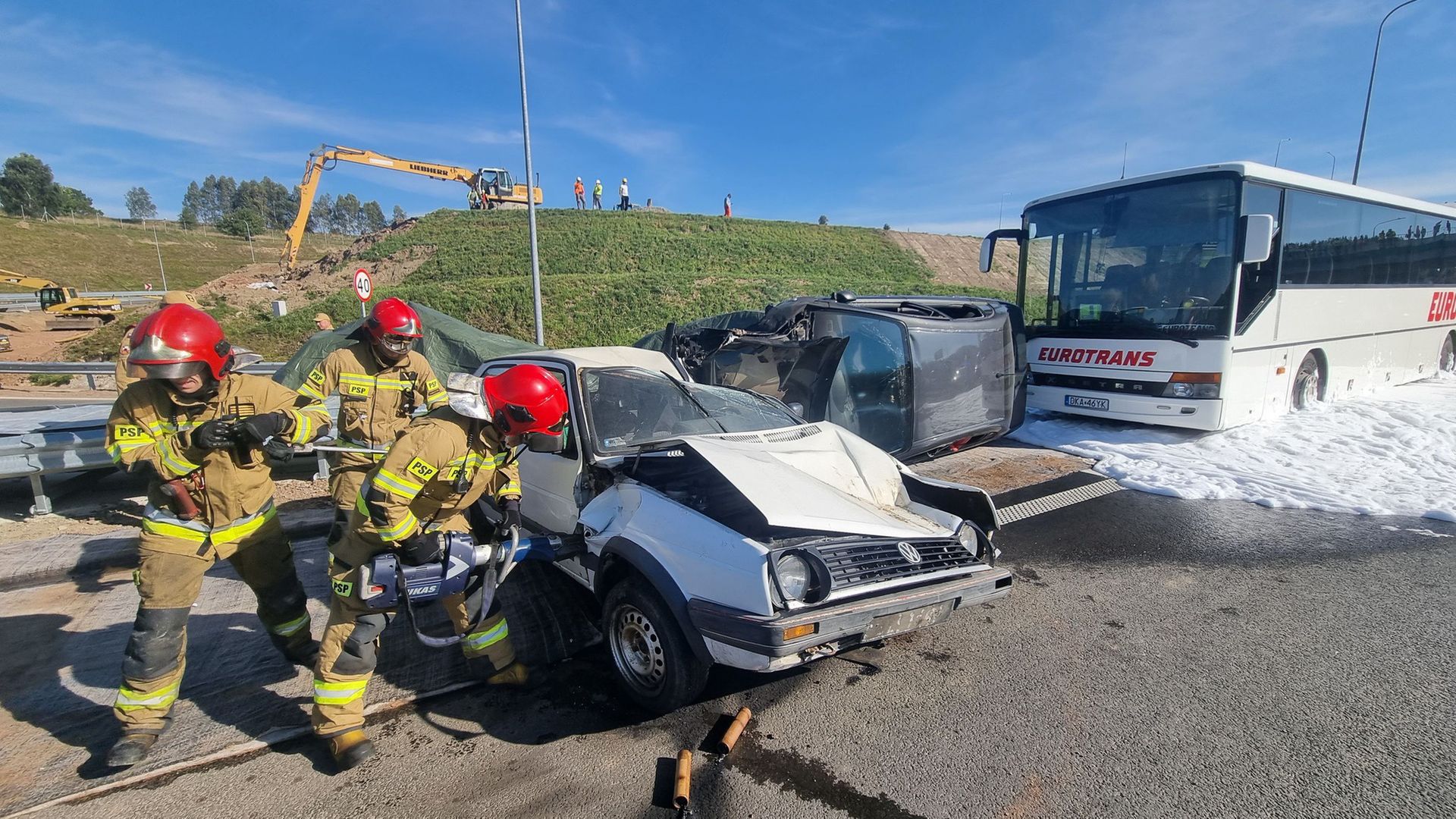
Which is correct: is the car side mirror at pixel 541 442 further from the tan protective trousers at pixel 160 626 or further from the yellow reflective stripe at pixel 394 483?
the tan protective trousers at pixel 160 626

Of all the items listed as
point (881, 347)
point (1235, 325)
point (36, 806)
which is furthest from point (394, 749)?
point (1235, 325)

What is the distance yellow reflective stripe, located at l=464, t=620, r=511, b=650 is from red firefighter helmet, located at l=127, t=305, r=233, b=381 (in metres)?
1.66

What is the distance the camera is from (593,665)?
3439 millimetres

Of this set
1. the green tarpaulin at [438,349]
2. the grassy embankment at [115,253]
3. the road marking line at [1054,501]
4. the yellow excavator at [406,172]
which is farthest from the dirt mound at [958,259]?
the grassy embankment at [115,253]

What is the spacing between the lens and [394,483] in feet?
8.21

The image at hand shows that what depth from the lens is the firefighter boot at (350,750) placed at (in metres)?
2.64

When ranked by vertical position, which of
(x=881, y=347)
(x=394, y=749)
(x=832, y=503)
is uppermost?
(x=881, y=347)

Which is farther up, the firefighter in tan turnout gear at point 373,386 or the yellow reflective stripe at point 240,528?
the firefighter in tan turnout gear at point 373,386

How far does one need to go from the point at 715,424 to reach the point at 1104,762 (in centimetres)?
248

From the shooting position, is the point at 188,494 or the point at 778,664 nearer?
the point at 778,664

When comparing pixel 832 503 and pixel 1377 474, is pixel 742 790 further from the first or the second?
pixel 1377 474

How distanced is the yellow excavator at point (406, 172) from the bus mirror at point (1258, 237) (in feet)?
74.9

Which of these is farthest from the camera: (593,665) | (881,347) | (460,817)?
(881,347)

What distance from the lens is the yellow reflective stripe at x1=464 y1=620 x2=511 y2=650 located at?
3.13 metres
